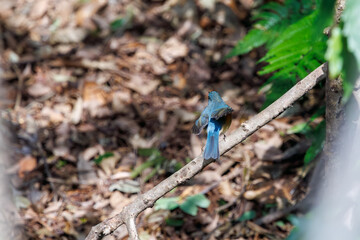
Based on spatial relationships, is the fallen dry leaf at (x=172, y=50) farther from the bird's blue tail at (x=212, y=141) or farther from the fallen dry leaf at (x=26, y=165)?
the bird's blue tail at (x=212, y=141)

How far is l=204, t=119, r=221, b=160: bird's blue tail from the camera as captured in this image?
77.3 inches

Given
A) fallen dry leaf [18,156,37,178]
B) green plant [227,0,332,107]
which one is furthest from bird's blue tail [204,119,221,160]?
fallen dry leaf [18,156,37,178]

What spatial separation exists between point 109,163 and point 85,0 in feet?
9.54

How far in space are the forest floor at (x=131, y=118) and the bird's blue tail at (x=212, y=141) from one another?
4.11 ft

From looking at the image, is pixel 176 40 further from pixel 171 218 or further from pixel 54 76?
pixel 171 218

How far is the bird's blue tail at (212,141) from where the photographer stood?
1.96 m

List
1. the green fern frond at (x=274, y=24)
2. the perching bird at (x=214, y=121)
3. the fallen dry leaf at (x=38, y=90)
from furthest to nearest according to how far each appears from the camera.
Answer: the fallen dry leaf at (x=38, y=90) < the green fern frond at (x=274, y=24) < the perching bird at (x=214, y=121)

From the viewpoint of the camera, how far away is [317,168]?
309 cm

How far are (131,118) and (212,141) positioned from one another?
2351mm

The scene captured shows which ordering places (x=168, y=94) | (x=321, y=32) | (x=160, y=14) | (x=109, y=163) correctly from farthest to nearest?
1. (x=160, y=14)
2. (x=168, y=94)
3. (x=109, y=163)
4. (x=321, y=32)

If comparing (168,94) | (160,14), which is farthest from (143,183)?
(160,14)

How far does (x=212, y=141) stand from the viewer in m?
2.10

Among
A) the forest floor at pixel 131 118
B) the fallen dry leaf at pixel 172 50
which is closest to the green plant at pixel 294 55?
the forest floor at pixel 131 118

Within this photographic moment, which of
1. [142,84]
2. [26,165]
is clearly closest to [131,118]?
[142,84]
